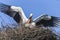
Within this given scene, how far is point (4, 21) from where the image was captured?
332 centimetres

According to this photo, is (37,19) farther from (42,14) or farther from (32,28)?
(32,28)

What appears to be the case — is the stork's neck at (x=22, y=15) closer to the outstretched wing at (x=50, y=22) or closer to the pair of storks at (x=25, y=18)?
the pair of storks at (x=25, y=18)

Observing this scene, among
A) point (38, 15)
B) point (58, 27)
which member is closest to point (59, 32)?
point (58, 27)

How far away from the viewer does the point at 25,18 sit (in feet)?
11.6

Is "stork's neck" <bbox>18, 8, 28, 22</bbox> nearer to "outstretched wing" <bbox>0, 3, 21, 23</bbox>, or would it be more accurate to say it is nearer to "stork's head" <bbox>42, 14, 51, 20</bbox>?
"outstretched wing" <bbox>0, 3, 21, 23</bbox>

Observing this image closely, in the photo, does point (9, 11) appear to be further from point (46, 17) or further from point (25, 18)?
point (46, 17)

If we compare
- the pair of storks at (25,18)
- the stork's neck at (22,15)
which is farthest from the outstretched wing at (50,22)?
the stork's neck at (22,15)

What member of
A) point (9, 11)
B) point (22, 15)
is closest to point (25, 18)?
point (22, 15)

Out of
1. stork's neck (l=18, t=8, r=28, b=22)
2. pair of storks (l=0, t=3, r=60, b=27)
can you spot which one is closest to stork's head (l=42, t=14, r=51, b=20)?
pair of storks (l=0, t=3, r=60, b=27)

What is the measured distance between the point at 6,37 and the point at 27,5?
2.65 feet

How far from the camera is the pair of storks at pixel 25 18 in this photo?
3490mm

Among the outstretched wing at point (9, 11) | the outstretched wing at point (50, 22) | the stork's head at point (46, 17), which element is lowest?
the outstretched wing at point (50, 22)

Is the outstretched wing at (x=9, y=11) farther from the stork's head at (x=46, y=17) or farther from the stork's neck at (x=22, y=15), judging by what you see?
the stork's head at (x=46, y=17)

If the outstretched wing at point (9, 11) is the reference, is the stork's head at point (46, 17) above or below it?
below
